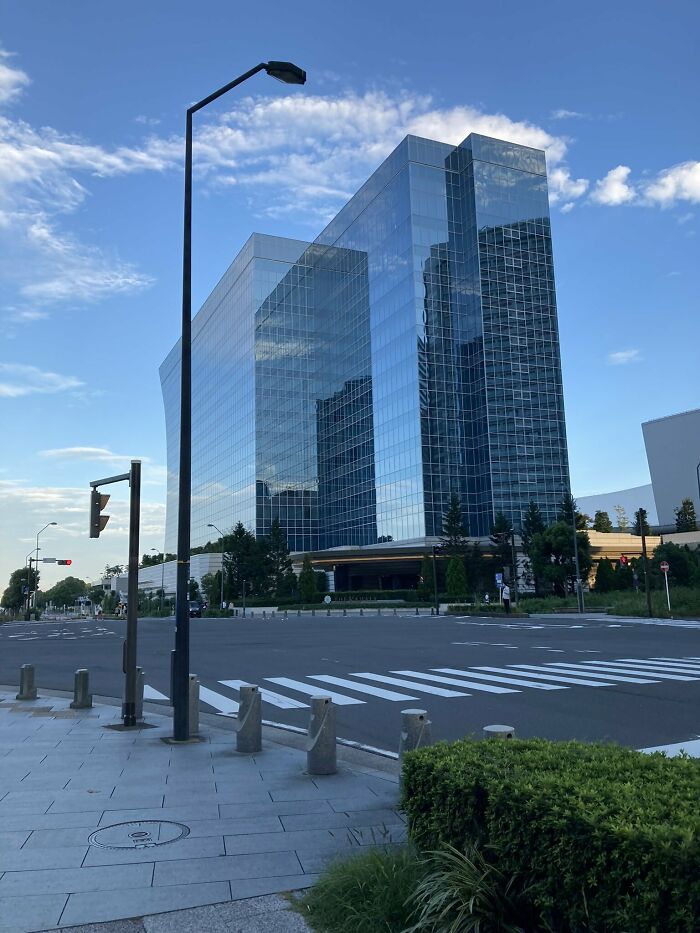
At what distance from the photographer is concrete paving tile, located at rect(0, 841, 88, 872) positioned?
5414mm

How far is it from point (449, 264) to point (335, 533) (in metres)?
41.0

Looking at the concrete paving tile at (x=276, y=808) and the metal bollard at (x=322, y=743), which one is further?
the metal bollard at (x=322, y=743)

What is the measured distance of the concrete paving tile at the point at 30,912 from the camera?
4.40 meters

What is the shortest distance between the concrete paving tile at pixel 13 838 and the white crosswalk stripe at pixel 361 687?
8258 mm

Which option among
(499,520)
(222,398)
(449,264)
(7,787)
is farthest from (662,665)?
(222,398)

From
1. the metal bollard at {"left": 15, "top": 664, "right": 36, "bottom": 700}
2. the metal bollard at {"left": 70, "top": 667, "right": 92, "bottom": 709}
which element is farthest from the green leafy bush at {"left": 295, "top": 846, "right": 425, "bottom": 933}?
the metal bollard at {"left": 15, "top": 664, "right": 36, "bottom": 700}

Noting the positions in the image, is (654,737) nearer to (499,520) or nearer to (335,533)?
(499,520)

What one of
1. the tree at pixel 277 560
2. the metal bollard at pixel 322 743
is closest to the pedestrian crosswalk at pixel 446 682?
the metal bollard at pixel 322 743

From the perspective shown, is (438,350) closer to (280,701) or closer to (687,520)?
(687,520)

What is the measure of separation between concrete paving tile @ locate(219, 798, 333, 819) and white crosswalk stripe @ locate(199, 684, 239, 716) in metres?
6.28

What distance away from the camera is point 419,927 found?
11.8 ft

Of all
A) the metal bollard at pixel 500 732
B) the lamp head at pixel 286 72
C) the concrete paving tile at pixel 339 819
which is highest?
the lamp head at pixel 286 72

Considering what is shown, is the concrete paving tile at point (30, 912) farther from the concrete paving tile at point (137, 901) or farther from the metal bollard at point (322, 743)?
the metal bollard at point (322, 743)

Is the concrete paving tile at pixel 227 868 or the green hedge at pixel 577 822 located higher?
the green hedge at pixel 577 822
